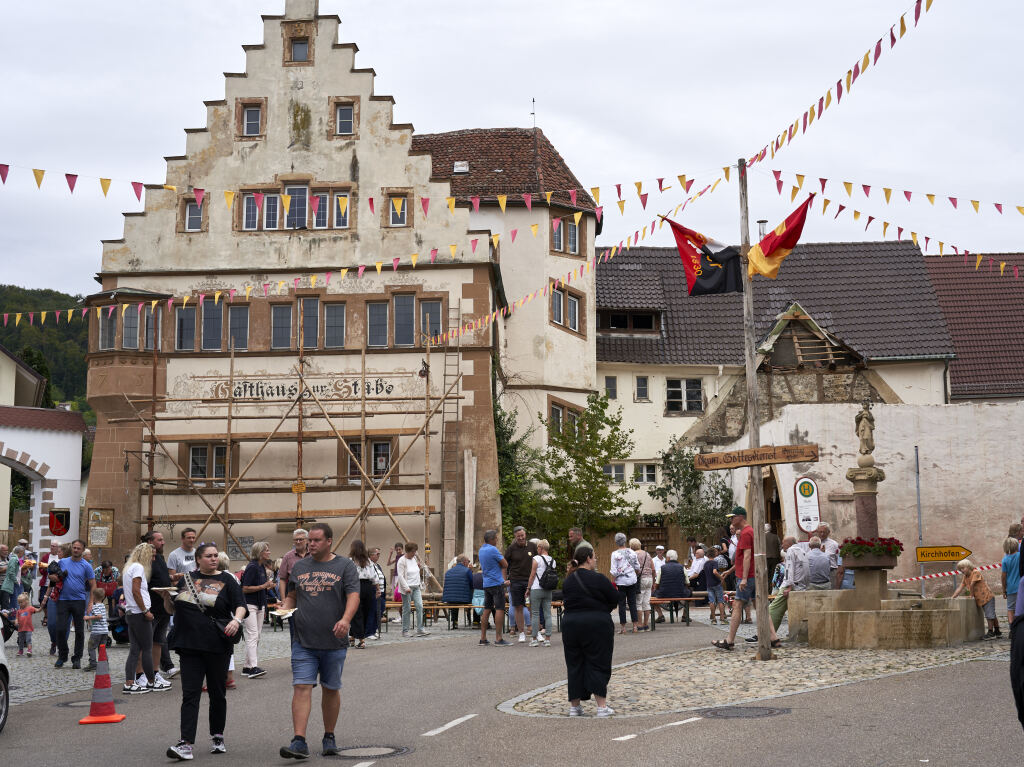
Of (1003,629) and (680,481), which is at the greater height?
(680,481)

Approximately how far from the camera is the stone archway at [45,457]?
3419 centimetres

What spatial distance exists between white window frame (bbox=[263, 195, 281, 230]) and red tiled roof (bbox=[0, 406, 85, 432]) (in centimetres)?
734

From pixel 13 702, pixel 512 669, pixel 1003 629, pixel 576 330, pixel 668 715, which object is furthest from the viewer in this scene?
pixel 576 330

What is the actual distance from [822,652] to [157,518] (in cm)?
2041

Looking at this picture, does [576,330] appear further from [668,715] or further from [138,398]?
[668,715]

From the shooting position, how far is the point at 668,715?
11977mm

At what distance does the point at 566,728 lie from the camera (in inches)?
446

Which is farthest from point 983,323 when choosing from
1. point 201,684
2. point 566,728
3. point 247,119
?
point 201,684

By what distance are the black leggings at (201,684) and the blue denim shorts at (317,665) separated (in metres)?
0.69

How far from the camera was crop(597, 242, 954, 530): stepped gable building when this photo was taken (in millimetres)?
40312

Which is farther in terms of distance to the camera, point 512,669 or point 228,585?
point 512,669

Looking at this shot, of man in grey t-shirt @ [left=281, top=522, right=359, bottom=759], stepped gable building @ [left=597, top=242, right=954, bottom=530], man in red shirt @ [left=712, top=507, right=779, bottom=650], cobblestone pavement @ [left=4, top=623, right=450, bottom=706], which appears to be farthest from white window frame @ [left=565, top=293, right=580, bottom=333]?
man in grey t-shirt @ [left=281, top=522, right=359, bottom=759]

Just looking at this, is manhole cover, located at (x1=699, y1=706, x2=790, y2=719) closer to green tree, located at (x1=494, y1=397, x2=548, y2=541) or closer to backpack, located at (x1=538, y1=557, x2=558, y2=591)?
backpack, located at (x1=538, y1=557, x2=558, y2=591)

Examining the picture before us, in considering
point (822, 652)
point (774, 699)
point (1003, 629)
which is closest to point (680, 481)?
point (1003, 629)
